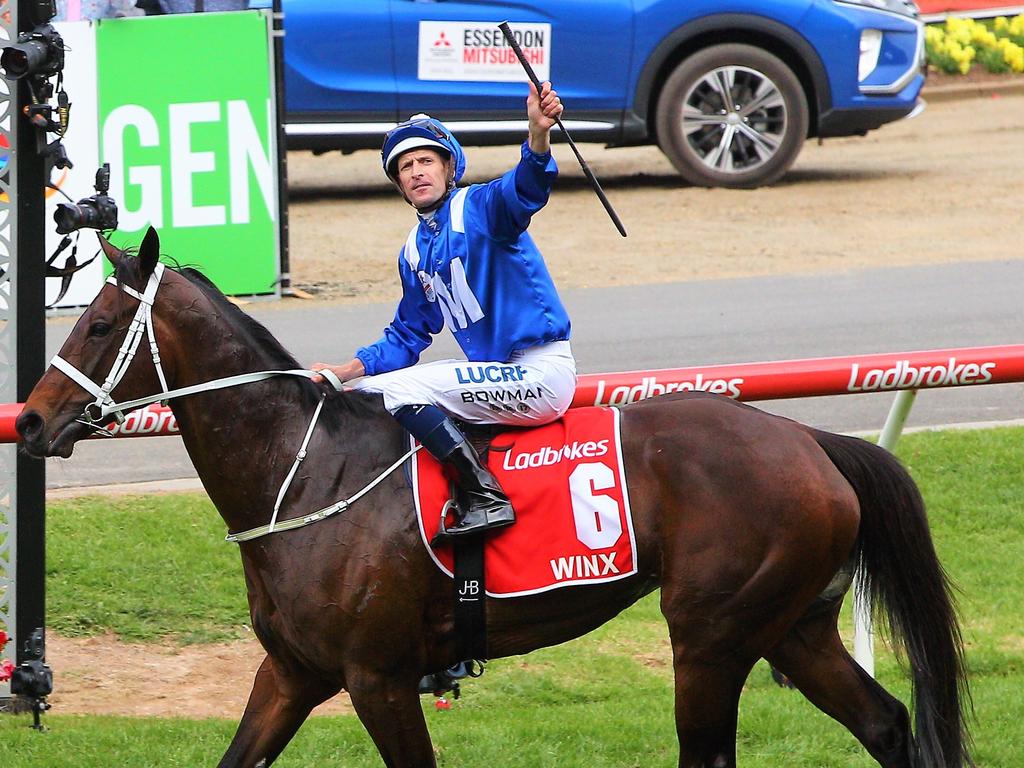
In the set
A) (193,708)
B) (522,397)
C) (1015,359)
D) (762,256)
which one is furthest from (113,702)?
(762,256)

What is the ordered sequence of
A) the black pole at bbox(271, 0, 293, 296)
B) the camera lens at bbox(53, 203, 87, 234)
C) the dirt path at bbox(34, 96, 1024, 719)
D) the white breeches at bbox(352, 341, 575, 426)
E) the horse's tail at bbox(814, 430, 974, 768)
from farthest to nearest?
the dirt path at bbox(34, 96, 1024, 719), the black pole at bbox(271, 0, 293, 296), the camera lens at bbox(53, 203, 87, 234), the horse's tail at bbox(814, 430, 974, 768), the white breeches at bbox(352, 341, 575, 426)

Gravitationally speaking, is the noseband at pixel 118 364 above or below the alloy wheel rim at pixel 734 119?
above

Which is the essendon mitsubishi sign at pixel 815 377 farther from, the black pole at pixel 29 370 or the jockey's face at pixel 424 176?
the black pole at pixel 29 370

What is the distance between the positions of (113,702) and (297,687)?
1.89m

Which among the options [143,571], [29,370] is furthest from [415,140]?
[143,571]

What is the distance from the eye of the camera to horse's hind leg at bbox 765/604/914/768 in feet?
16.3

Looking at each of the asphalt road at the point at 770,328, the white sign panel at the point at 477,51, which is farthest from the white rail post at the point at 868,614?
the white sign panel at the point at 477,51

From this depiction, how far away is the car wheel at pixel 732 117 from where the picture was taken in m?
14.0

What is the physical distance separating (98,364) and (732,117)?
413 inches

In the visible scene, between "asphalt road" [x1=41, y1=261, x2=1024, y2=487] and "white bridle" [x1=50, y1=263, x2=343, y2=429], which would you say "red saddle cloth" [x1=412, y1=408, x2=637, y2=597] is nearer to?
"white bridle" [x1=50, y1=263, x2=343, y2=429]

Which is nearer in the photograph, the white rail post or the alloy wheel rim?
the white rail post

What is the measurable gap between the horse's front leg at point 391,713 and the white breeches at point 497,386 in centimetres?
80

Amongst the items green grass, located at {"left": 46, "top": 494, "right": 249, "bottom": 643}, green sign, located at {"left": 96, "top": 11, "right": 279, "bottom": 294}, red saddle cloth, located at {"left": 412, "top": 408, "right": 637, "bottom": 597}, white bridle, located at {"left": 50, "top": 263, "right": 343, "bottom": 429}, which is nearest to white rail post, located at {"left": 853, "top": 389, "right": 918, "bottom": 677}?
red saddle cloth, located at {"left": 412, "top": 408, "right": 637, "bottom": 597}

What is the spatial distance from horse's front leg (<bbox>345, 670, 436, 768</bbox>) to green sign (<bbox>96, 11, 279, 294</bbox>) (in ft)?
23.0
